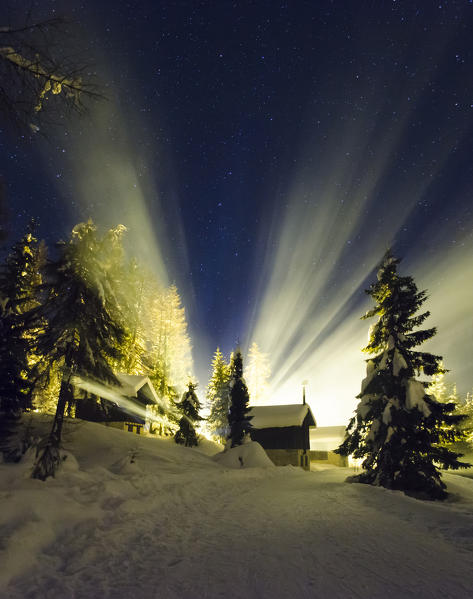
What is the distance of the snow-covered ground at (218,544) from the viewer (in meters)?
3.94

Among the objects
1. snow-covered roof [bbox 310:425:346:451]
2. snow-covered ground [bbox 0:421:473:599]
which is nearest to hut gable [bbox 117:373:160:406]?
snow-covered ground [bbox 0:421:473:599]

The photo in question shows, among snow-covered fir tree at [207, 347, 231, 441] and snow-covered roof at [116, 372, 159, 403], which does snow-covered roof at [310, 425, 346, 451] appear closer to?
snow-covered fir tree at [207, 347, 231, 441]

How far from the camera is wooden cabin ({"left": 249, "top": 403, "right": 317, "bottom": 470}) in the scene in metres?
33.8

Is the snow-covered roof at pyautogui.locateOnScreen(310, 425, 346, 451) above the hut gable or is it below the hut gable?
below

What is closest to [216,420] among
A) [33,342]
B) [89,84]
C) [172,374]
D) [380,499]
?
[172,374]

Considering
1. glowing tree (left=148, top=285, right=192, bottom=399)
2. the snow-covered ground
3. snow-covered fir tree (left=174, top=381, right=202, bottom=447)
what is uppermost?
glowing tree (left=148, top=285, right=192, bottom=399)

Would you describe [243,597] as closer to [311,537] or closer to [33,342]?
[311,537]

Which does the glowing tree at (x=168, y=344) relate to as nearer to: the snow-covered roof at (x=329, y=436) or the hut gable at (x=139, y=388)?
the hut gable at (x=139, y=388)

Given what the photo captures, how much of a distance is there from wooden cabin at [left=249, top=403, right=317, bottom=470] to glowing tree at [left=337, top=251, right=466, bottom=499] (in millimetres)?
20502

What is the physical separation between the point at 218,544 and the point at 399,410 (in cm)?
1115

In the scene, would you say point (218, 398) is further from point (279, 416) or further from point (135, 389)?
point (135, 389)

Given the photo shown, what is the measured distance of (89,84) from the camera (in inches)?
167

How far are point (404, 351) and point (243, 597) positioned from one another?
13.8 metres

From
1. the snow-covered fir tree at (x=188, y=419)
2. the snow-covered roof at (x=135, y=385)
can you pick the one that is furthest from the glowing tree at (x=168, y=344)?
the snow-covered fir tree at (x=188, y=419)
